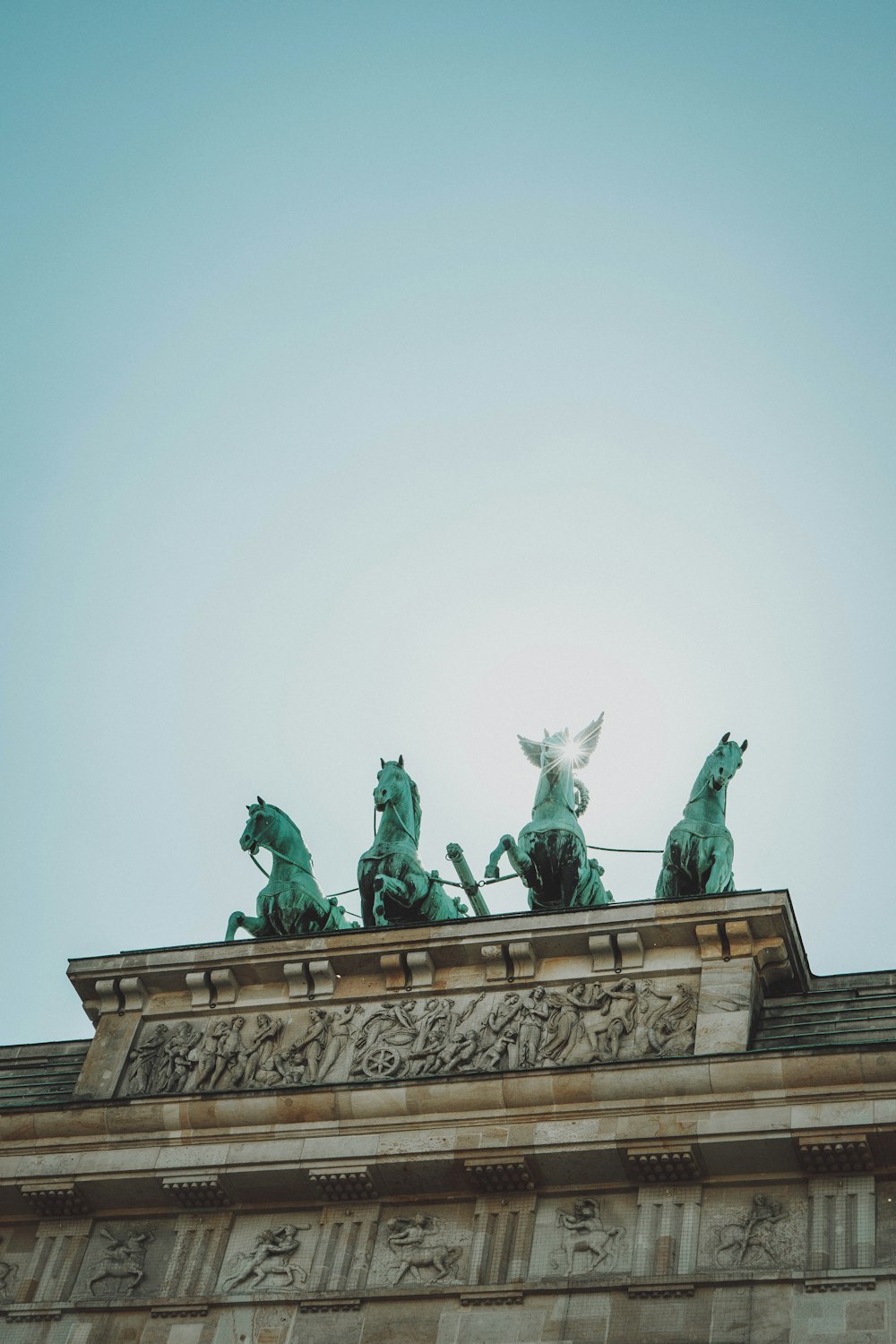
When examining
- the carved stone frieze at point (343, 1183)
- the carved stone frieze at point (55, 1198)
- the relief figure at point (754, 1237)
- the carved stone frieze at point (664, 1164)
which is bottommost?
the relief figure at point (754, 1237)

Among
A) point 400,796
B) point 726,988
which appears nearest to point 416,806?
point 400,796

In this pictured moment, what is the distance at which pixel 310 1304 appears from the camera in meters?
18.9

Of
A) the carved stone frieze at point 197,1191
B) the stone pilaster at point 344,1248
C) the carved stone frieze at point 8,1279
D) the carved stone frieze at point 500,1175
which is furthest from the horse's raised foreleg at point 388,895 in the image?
the carved stone frieze at point 8,1279

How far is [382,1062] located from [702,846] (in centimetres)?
424

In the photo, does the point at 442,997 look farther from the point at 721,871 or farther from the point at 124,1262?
the point at 124,1262

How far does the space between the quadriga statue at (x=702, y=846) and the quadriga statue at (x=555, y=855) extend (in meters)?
1.04

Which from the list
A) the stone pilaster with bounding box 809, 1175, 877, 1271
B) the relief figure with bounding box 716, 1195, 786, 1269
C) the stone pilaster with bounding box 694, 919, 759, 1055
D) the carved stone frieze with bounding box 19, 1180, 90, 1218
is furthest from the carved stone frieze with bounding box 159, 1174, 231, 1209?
the stone pilaster with bounding box 809, 1175, 877, 1271

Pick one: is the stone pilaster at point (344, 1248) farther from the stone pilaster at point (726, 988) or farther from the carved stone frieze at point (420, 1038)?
the stone pilaster at point (726, 988)

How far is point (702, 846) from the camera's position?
73.7ft

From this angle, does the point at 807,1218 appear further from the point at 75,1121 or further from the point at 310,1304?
the point at 75,1121

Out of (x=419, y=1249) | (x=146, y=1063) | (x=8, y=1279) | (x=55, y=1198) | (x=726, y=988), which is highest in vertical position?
(x=726, y=988)

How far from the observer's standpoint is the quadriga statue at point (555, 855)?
76.9 feet

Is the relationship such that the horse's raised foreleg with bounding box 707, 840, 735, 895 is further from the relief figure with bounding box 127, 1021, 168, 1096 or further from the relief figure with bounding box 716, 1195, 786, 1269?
the relief figure with bounding box 127, 1021, 168, 1096

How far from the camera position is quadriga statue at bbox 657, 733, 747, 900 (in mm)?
22312
